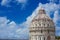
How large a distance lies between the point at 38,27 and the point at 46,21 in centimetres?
176

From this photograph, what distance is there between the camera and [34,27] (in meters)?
47.8

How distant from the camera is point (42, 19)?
47.7 m

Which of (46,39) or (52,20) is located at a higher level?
(52,20)

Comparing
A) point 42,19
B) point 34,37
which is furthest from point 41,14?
point 34,37

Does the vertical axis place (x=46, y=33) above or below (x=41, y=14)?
below

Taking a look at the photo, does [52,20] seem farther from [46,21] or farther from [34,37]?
[34,37]

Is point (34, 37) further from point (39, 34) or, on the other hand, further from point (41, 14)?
point (41, 14)

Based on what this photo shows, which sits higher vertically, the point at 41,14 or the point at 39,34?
the point at 41,14

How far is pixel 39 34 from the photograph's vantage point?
4769 centimetres

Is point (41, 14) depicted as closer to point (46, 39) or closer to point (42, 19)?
point (42, 19)

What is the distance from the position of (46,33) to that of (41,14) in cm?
354

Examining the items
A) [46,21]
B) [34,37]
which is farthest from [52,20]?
[34,37]

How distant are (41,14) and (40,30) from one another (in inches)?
119

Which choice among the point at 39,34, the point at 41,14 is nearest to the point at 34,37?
the point at 39,34
